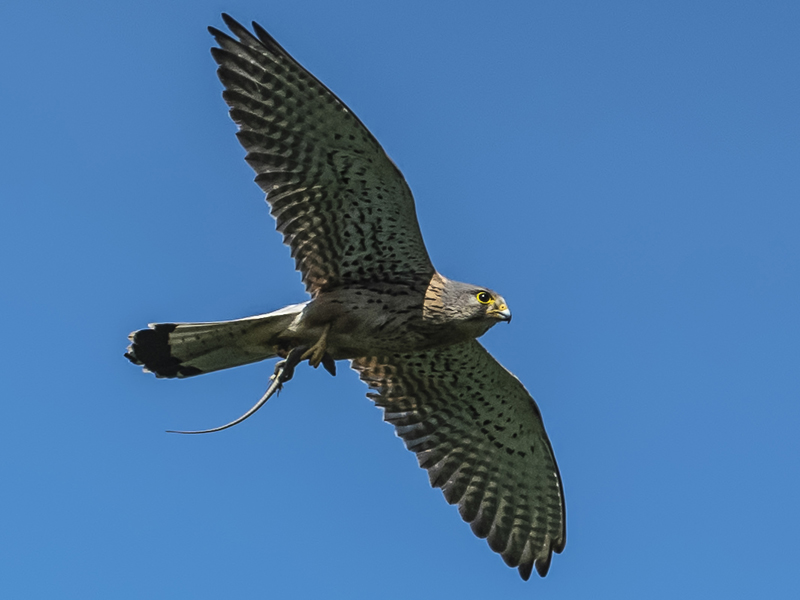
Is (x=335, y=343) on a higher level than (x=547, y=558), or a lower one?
higher

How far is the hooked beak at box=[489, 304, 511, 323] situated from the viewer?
8336mm

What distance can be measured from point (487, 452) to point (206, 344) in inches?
122

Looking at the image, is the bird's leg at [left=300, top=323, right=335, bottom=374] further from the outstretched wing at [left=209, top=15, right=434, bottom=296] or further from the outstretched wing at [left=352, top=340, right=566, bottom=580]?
the outstretched wing at [left=352, top=340, right=566, bottom=580]

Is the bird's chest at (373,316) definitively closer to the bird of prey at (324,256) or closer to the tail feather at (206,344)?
the bird of prey at (324,256)

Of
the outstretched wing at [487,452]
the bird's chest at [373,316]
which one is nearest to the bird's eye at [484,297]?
the bird's chest at [373,316]

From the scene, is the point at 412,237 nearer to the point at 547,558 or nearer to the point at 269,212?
the point at 269,212

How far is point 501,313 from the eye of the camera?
27.3ft

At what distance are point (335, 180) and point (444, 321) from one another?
4.58 feet

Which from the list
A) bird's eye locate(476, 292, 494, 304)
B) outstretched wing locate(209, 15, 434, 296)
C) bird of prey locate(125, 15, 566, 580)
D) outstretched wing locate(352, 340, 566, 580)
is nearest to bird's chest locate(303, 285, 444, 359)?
bird of prey locate(125, 15, 566, 580)

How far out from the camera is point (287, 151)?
841 centimetres

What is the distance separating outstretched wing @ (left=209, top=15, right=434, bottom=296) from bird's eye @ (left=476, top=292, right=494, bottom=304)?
54cm

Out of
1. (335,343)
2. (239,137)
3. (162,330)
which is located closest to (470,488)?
(335,343)

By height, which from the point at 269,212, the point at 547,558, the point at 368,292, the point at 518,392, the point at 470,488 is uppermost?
the point at 269,212

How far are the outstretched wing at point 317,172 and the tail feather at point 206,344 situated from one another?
0.53 meters
